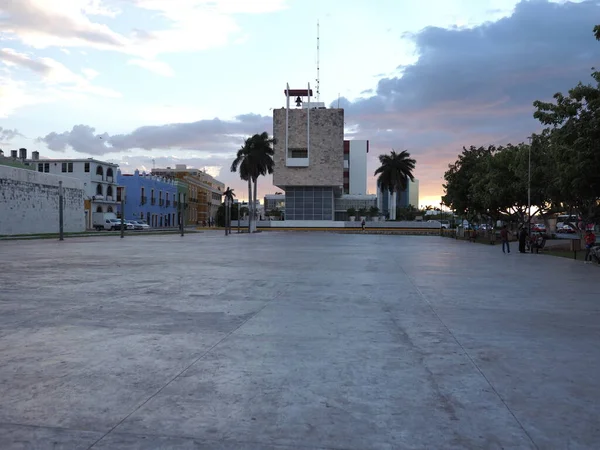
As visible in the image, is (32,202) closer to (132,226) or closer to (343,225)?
(132,226)

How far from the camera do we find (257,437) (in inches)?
139

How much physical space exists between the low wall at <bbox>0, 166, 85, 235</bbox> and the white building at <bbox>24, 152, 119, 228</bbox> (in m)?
19.7

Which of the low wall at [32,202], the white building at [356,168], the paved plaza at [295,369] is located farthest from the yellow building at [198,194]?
the paved plaza at [295,369]

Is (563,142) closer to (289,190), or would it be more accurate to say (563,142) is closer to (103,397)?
(103,397)

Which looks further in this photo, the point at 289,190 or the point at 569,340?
the point at 289,190

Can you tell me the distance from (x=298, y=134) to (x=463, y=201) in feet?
119

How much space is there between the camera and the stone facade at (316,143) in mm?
81438

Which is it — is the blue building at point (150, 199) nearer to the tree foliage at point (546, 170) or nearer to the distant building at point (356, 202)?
the distant building at point (356, 202)

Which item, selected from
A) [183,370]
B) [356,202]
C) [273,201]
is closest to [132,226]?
[183,370]

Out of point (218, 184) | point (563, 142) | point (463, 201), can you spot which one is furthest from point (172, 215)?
point (563, 142)

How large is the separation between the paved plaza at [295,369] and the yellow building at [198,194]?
10324cm

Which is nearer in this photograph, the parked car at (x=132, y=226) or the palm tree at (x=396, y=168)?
the parked car at (x=132, y=226)

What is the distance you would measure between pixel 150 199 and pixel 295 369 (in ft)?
305

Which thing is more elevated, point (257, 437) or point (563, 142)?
point (563, 142)
